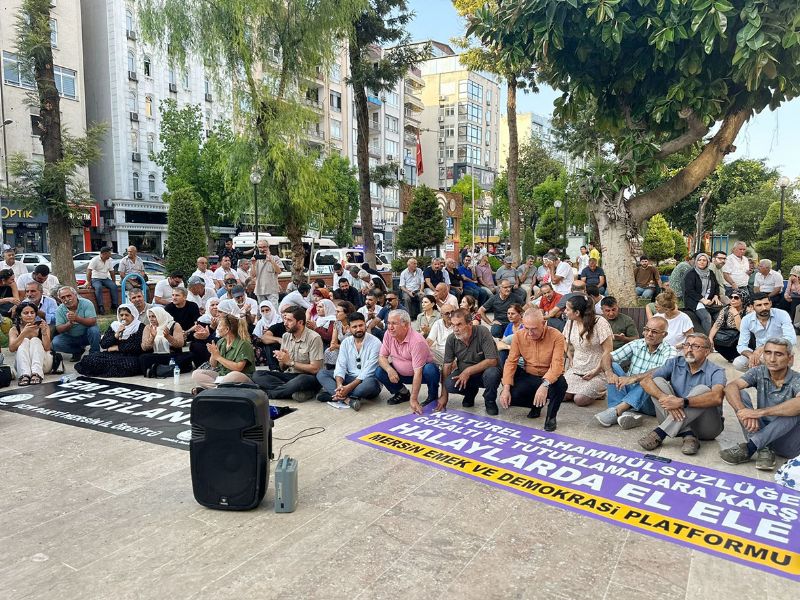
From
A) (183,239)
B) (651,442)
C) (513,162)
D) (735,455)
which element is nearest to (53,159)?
(183,239)

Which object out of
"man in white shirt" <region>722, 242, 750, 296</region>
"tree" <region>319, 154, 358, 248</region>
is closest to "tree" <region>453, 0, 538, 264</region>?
"man in white shirt" <region>722, 242, 750, 296</region>

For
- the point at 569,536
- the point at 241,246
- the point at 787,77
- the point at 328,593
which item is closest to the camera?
the point at 328,593

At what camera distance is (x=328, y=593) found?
3.42 m

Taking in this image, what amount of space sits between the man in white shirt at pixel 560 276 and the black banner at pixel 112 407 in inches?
335

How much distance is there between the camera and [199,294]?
37.9 ft

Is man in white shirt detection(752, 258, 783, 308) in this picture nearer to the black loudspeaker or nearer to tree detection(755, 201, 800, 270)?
the black loudspeaker

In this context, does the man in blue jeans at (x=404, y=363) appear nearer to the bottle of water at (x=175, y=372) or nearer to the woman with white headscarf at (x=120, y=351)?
the bottle of water at (x=175, y=372)

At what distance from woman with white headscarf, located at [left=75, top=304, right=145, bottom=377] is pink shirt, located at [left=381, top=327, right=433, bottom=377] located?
4.30 meters

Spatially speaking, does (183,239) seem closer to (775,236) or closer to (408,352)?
(408,352)

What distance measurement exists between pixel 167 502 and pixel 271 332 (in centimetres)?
481

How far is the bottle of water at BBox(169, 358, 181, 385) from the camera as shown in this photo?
29.1 ft

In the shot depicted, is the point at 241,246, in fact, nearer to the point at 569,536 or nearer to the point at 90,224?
the point at 90,224

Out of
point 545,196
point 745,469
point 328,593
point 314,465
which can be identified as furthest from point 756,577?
point 545,196

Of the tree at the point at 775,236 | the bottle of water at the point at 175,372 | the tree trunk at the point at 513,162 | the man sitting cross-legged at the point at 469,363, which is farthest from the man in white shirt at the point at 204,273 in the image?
the tree at the point at 775,236
